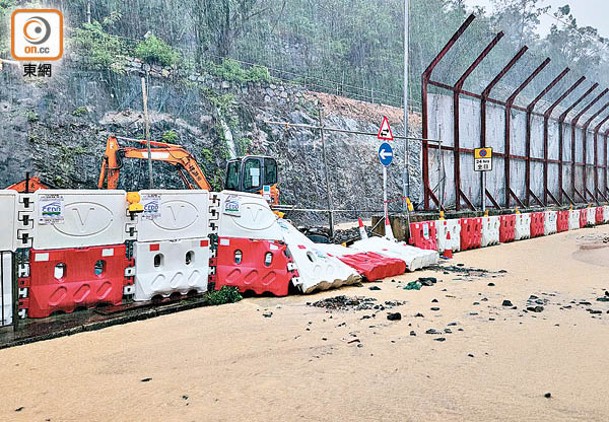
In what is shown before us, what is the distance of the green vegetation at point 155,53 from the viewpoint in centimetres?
2728

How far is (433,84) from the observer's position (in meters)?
16.8

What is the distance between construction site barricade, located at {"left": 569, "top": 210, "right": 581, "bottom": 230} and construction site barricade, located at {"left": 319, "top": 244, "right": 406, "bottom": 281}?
1515 cm

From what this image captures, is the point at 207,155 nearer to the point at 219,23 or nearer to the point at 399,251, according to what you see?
the point at 219,23

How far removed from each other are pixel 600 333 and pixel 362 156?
27592mm

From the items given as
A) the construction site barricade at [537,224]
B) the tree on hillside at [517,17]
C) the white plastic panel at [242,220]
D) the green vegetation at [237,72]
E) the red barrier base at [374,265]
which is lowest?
the red barrier base at [374,265]

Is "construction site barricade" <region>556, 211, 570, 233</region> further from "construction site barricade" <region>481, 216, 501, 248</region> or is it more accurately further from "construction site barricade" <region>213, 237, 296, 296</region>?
"construction site barricade" <region>213, 237, 296, 296</region>

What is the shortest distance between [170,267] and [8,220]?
207cm

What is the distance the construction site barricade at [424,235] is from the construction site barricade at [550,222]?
337 inches

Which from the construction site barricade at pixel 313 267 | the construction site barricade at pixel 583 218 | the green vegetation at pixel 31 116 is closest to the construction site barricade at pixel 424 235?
the construction site barricade at pixel 313 267

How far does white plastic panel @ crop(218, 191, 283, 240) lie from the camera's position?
7.74m

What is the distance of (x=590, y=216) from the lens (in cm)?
2433

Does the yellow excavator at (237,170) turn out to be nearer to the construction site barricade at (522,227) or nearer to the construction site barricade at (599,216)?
the construction site barricade at (522,227)

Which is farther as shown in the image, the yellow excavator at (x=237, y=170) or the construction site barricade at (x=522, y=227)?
the construction site barricade at (x=522, y=227)

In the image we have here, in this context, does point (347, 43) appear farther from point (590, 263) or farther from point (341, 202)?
point (590, 263)
